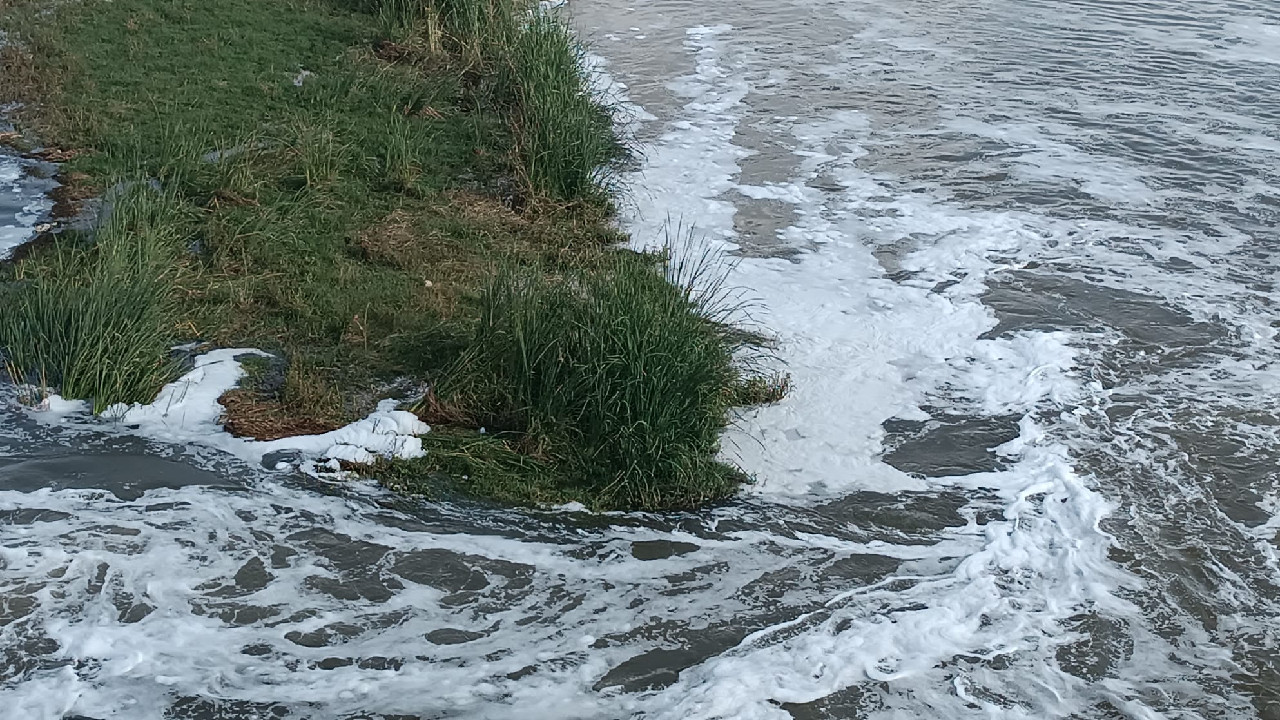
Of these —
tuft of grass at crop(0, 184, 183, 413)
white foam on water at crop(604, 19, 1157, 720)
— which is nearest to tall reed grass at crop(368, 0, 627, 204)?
Result: white foam on water at crop(604, 19, 1157, 720)

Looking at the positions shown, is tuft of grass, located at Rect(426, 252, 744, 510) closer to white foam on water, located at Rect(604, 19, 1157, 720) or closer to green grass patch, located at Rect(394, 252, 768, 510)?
green grass patch, located at Rect(394, 252, 768, 510)

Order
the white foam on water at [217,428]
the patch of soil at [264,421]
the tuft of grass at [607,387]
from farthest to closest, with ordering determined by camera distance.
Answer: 1. the patch of soil at [264,421]
2. the white foam on water at [217,428]
3. the tuft of grass at [607,387]

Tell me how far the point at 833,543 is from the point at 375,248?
391 centimetres

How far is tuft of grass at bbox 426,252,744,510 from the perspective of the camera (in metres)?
6.09

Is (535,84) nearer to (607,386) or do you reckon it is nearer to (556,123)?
(556,123)

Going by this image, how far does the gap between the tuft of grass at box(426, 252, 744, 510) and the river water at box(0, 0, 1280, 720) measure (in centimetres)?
21

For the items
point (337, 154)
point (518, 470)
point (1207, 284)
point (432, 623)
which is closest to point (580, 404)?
point (518, 470)

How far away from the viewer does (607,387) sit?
6188mm

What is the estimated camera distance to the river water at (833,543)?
483 centimetres

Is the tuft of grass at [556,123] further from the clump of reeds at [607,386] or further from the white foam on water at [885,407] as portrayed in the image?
the clump of reeds at [607,386]

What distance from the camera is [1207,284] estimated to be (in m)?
8.76

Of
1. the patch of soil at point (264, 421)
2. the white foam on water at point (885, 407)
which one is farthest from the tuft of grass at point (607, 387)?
the patch of soil at point (264, 421)

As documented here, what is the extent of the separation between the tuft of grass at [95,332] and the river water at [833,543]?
28 centimetres

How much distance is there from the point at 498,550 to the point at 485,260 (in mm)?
3140
